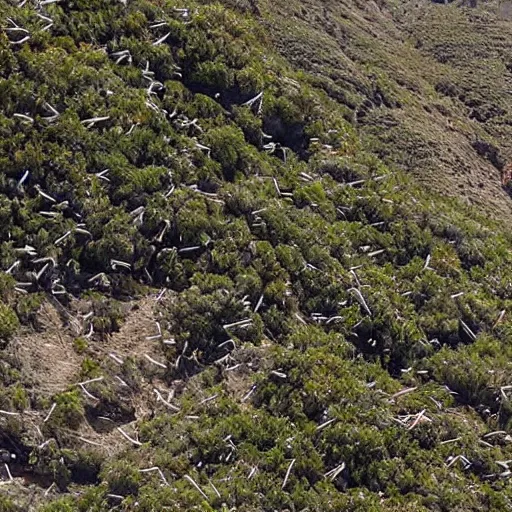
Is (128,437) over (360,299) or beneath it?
beneath

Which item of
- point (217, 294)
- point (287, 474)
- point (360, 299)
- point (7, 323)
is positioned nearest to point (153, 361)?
point (217, 294)

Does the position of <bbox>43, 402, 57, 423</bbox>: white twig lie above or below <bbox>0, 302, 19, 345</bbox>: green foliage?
below

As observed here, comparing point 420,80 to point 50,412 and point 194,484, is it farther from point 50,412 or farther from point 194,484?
point 50,412

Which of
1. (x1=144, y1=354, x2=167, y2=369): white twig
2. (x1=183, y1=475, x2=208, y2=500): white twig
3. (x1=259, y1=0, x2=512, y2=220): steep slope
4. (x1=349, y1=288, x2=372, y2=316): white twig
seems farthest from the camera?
(x1=259, y1=0, x2=512, y2=220): steep slope

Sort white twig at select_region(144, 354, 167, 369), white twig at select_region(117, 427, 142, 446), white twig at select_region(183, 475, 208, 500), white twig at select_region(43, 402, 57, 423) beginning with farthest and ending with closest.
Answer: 1. white twig at select_region(144, 354, 167, 369)
2. white twig at select_region(117, 427, 142, 446)
3. white twig at select_region(43, 402, 57, 423)
4. white twig at select_region(183, 475, 208, 500)

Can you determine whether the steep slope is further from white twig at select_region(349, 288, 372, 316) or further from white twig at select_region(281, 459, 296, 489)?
white twig at select_region(281, 459, 296, 489)

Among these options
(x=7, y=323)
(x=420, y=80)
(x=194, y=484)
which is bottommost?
(x=194, y=484)

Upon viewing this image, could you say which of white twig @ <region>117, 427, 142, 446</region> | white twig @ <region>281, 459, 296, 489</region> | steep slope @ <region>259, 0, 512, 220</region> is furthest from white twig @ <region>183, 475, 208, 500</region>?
steep slope @ <region>259, 0, 512, 220</region>

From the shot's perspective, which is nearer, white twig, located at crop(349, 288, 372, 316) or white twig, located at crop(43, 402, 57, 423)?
white twig, located at crop(43, 402, 57, 423)

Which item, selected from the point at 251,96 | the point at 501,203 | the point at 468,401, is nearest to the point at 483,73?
the point at 501,203
